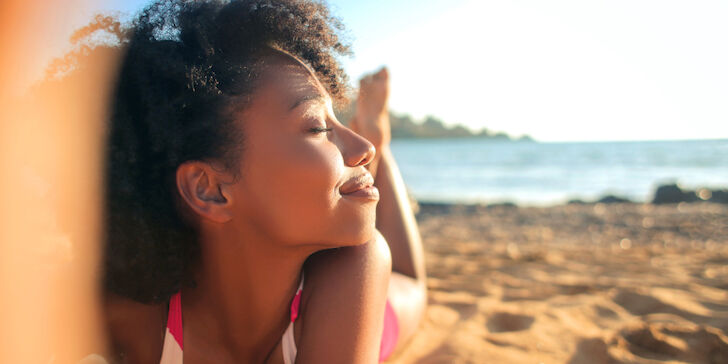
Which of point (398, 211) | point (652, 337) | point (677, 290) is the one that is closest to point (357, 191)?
point (398, 211)

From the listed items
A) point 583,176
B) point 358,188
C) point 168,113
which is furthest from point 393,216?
point 583,176

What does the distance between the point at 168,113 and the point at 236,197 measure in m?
0.33

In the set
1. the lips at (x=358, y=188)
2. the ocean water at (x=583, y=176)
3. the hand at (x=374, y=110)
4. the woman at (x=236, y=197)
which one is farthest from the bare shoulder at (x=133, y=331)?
the ocean water at (x=583, y=176)

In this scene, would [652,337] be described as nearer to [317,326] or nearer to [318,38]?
[317,326]

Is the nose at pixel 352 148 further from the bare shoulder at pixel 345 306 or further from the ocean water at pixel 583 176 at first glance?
the ocean water at pixel 583 176

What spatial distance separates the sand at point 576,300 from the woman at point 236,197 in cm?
87

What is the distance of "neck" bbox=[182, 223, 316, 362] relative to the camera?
5.65ft

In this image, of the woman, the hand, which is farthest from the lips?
the hand

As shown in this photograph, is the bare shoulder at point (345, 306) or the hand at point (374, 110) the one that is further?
the hand at point (374, 110)

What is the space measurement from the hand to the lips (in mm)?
1559

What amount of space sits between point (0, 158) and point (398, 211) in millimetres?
2090

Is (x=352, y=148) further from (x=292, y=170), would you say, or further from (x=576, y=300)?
(x=576, y=300)

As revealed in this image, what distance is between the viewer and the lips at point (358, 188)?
5.47 feet

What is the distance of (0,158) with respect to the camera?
152 cm
